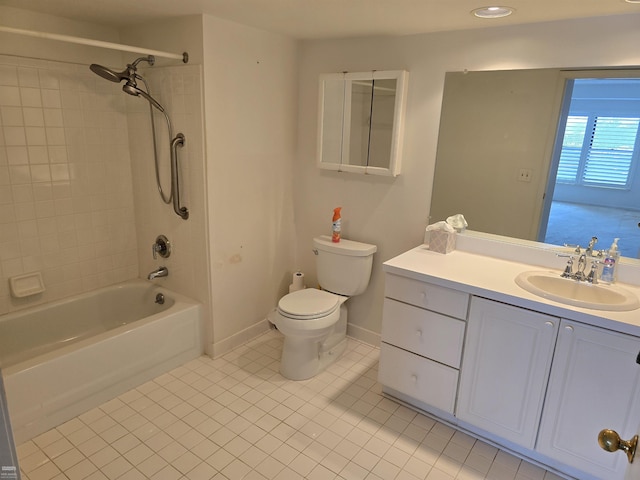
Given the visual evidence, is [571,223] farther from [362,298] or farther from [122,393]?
[122,393]

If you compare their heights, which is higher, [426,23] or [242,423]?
[426,23]

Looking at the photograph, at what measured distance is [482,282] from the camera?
6.55ft

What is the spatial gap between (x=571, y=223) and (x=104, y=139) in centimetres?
282

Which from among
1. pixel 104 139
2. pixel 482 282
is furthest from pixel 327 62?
pixel 482 282

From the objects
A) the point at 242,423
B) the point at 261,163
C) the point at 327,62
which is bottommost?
the point at 242,423

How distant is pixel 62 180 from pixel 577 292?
2926mm

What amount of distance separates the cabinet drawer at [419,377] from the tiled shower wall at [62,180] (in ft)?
6.48

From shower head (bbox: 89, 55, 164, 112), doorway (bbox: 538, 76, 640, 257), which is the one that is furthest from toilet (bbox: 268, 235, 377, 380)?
shower head (bbox: 89, 55, 164, 112)

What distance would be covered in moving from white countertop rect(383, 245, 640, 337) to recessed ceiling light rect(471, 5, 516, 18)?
1209 millimetres

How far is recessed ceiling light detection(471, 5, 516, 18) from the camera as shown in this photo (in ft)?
6.27

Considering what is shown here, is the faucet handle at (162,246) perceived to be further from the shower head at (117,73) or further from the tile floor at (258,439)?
the shower head at (117,73)

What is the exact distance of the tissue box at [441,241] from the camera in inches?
94.8

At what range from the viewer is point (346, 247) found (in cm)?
278

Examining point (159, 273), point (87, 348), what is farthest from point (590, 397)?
point (159, 273)
